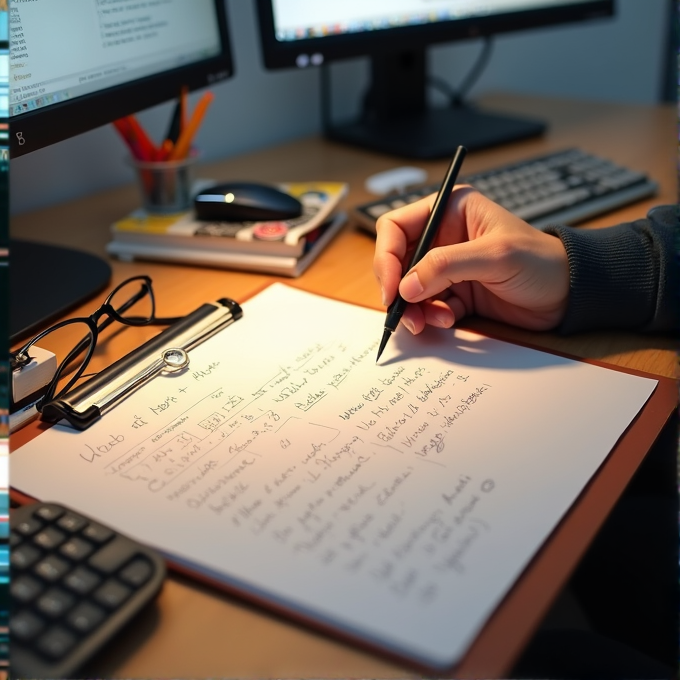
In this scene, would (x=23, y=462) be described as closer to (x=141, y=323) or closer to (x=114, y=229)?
(x=141, y=323)

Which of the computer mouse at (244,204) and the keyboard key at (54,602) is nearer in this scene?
the keyboard key at (54,602)

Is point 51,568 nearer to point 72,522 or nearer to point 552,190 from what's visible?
point 72,522

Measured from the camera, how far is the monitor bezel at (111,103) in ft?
1.96

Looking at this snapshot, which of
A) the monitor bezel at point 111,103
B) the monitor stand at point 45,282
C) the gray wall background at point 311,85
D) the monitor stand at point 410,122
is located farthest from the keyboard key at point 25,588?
the monitor stand at point 410,122

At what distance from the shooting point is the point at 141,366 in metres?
0.52

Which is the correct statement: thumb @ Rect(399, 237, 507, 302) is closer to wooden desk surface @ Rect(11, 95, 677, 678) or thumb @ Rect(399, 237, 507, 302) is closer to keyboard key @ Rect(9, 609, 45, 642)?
wooden desk surface @ Rect(11, 95, 677, 678)

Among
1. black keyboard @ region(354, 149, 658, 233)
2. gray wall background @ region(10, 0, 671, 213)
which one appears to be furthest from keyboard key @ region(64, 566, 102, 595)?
gray wall background @ region(10, 0, 671, 213)

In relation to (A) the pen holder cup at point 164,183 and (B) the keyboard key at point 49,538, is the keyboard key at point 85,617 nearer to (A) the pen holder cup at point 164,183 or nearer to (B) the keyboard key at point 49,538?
(B) the keyboard key at point 49,538

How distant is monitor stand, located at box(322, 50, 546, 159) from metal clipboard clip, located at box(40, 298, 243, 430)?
0.54 metres

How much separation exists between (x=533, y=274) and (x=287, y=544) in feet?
1.04

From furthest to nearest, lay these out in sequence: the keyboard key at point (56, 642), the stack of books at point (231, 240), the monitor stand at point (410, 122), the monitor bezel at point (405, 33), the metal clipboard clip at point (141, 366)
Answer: the monitor stand at point (410, 122) < the monitor bezel at point (405, 33) < the stack of books at point (231, 240) < the metal clipboard clip at point (141, 366) < the keyboard key at point (56, 642)

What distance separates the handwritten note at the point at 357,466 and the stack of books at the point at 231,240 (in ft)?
0.44

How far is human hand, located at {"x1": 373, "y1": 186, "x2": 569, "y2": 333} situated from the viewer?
0.55m

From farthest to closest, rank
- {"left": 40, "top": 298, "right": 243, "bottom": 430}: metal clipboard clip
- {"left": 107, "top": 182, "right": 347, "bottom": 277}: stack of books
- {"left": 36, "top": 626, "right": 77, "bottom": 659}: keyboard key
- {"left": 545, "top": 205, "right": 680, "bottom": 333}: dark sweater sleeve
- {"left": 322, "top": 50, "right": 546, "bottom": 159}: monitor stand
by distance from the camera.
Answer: {"left": 322, "top": 50, "right": 546, "bottom": 159}: monitor stand, {"left": 107, "top": 182, "right": 347, "bottom": 277}: stack of books, {"left": 545, "top": 205, "right": 680, "bottom": 333}: dark sweater sleeve, {"left": 40, "top": 298, "right": 243, "bottom": 430}: metal clipboard clip, {"left": 36, "top": 626, "right": 77, "bottom": 659}: keyboard key
